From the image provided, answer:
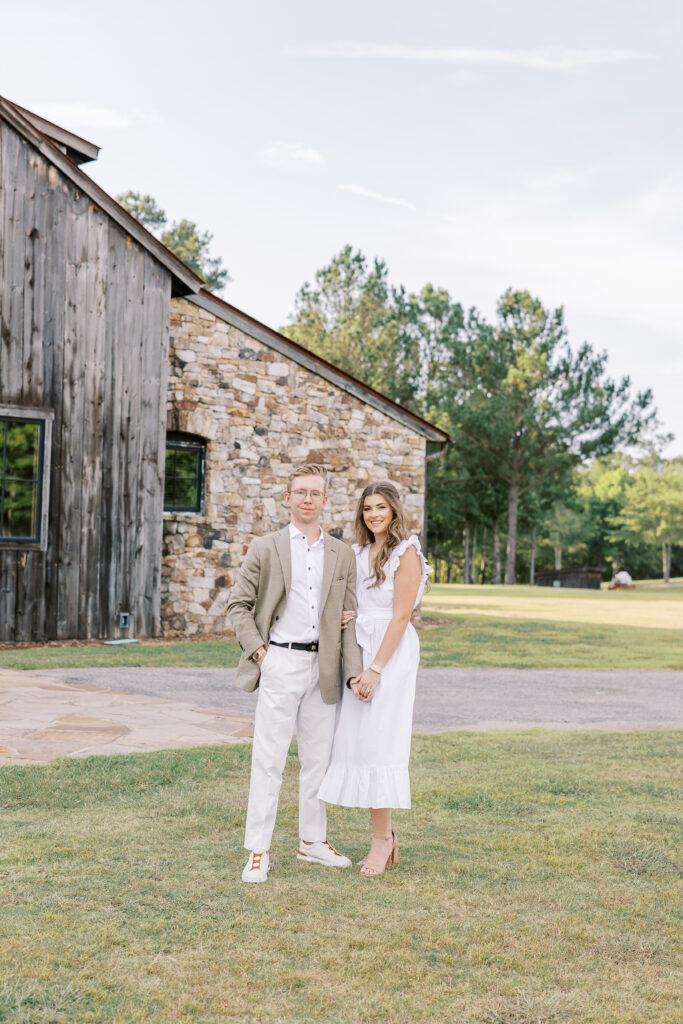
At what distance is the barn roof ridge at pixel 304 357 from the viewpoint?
1498 cm

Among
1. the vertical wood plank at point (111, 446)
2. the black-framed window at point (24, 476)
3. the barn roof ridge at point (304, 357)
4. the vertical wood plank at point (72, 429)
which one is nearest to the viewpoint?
the black-framed window at point (24, 476)

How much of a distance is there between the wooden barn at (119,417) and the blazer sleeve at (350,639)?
359 inches

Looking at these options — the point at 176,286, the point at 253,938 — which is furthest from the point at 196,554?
the point at 253,938

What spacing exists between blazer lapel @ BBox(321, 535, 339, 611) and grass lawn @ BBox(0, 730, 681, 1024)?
3.99ft

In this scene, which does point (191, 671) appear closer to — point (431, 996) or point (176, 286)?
point (176, 286)

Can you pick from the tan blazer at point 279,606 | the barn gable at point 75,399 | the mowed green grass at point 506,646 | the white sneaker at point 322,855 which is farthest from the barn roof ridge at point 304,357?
the white sneaker at point 322,855

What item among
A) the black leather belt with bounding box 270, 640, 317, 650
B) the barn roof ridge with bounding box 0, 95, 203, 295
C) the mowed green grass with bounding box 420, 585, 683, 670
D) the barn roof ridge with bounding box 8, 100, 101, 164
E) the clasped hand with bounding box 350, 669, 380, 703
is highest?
the barn roof ridge with bounding box 8, 100, 101, 164

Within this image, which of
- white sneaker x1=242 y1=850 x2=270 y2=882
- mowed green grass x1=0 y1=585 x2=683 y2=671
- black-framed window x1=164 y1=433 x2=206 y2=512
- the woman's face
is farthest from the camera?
black-framed window x1=164 y1=433 x2=206 y2=512

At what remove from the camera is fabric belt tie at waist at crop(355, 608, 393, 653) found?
4531 mm

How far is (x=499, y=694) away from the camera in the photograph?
9.94 meters

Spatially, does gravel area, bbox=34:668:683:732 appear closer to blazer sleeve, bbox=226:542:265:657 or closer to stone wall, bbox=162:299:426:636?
blazer sleeve, bbox=226:542:265:657

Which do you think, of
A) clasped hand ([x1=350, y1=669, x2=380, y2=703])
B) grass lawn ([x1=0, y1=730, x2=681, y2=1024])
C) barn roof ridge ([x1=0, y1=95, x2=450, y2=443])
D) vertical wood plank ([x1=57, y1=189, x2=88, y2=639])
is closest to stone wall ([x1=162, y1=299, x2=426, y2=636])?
barn roof ridge ([x1=0, y1=95, x2=450, y2=443])

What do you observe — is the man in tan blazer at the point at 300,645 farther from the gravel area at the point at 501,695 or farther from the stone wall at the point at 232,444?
the stone wall at the point at 232,444

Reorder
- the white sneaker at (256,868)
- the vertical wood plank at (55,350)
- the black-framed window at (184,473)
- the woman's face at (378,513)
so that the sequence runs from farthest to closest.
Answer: the black-framed window at (184,473), the vertical wood plank at (55,350), the woman's face at (378,513), the white sneaker at (256,868)
